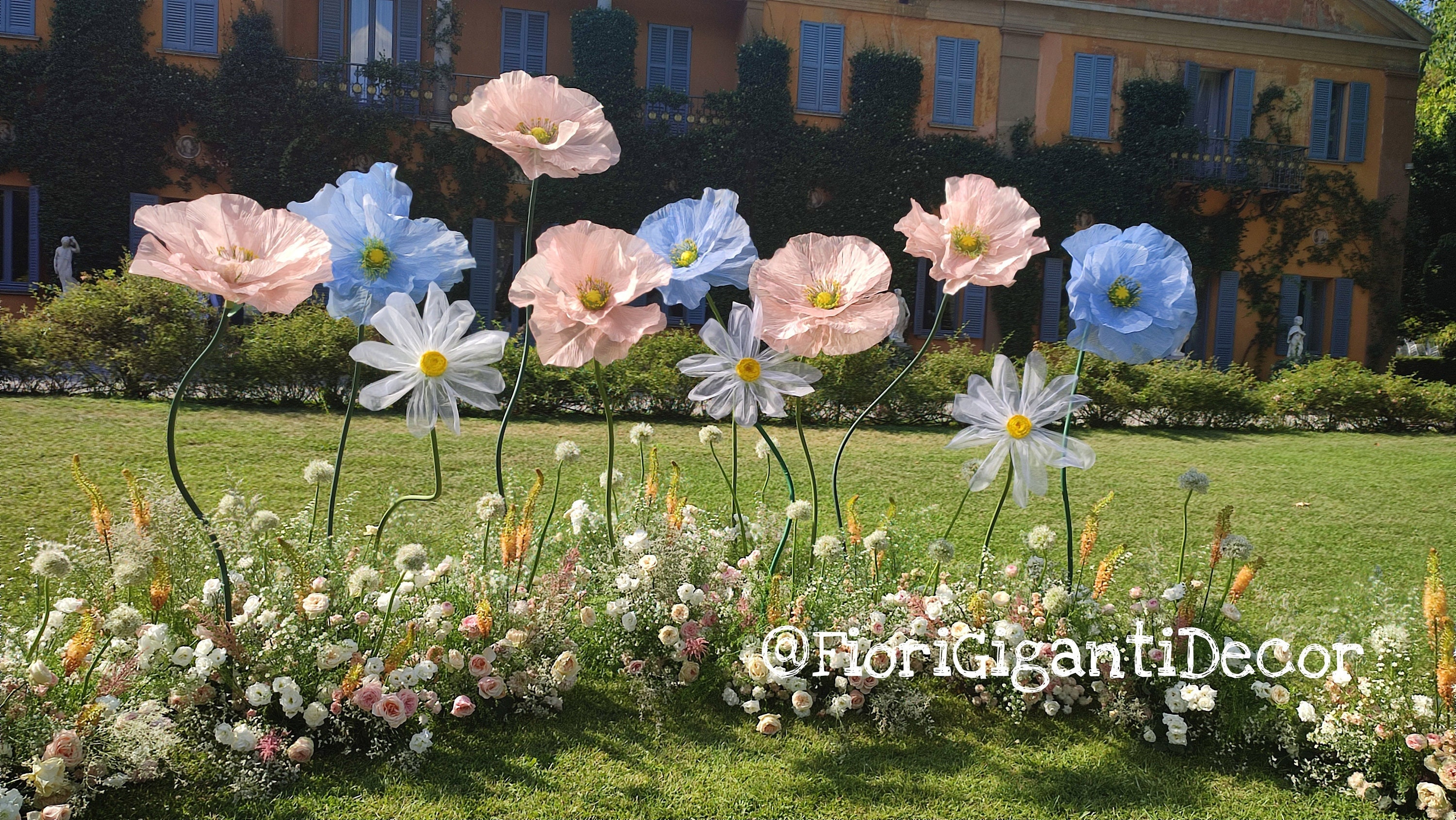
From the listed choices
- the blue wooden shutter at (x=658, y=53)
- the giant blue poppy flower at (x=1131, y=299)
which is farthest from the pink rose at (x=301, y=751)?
the blue wooden shutter at (x=658, y=53)

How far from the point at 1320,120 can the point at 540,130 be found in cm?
1779

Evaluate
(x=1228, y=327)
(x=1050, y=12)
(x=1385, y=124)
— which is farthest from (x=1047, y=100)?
(x=1385, y=124)

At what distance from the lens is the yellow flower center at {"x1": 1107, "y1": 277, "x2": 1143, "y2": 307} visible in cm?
207

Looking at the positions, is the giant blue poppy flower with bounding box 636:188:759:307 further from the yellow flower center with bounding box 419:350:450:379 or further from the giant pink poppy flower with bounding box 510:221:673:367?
the yellow flower center with bounding box 419:350:450:379

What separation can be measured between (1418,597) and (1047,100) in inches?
507

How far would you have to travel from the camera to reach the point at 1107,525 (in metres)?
4.81

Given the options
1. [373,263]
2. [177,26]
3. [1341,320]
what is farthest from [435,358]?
[1341,320]

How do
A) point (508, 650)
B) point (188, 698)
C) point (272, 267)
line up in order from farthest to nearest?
point (508, 650), point (188, 698), point (272, 267)

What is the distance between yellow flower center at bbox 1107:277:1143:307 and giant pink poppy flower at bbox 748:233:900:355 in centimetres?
49

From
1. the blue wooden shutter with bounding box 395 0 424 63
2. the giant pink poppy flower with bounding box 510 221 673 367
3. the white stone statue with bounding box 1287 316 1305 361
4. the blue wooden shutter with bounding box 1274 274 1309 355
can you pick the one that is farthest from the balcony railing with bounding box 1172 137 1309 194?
the giant pink poppy flower with bounding box 510 221 673 367

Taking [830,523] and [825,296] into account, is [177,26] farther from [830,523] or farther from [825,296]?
[825,296]

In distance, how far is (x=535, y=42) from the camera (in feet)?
46.1

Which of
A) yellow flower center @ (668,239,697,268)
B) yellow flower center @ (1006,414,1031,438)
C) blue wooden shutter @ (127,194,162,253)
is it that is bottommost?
yellow flower center @ (1006,414,1031,438)

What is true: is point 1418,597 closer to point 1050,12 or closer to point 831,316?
point 831,316
